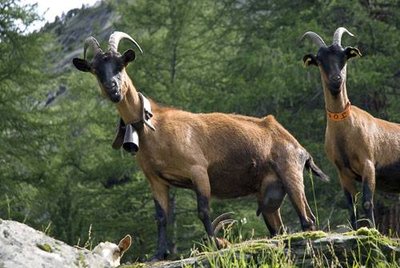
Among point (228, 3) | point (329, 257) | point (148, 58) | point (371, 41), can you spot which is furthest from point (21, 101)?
point (329, 257)

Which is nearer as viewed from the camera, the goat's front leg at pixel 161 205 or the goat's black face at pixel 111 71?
the goat's black face at pixel 111 71

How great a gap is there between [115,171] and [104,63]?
17.8 metres


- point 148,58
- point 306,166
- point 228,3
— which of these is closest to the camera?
point 306,166

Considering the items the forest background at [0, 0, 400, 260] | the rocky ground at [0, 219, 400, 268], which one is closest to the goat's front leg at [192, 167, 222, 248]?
the rocky ground at [0, 219, 400, 268]

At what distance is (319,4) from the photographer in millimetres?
23641

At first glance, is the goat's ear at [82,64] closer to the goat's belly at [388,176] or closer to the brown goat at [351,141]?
the brown goat at [351,141]

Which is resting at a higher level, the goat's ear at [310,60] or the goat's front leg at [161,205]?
the goat's ear at [310,60]

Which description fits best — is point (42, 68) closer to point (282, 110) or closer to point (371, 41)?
point (282, 110)

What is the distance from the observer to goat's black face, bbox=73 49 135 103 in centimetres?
997

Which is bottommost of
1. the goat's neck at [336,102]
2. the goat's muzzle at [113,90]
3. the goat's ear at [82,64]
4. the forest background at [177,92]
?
the forest background at [177,92]

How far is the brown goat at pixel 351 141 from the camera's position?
10945mm

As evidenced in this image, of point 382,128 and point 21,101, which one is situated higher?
point 382,128

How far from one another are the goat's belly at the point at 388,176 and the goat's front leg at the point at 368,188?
1.22ft

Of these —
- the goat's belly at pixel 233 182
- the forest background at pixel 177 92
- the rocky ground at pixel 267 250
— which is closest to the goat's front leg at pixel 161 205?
the goat's belly at pixel 233 182
